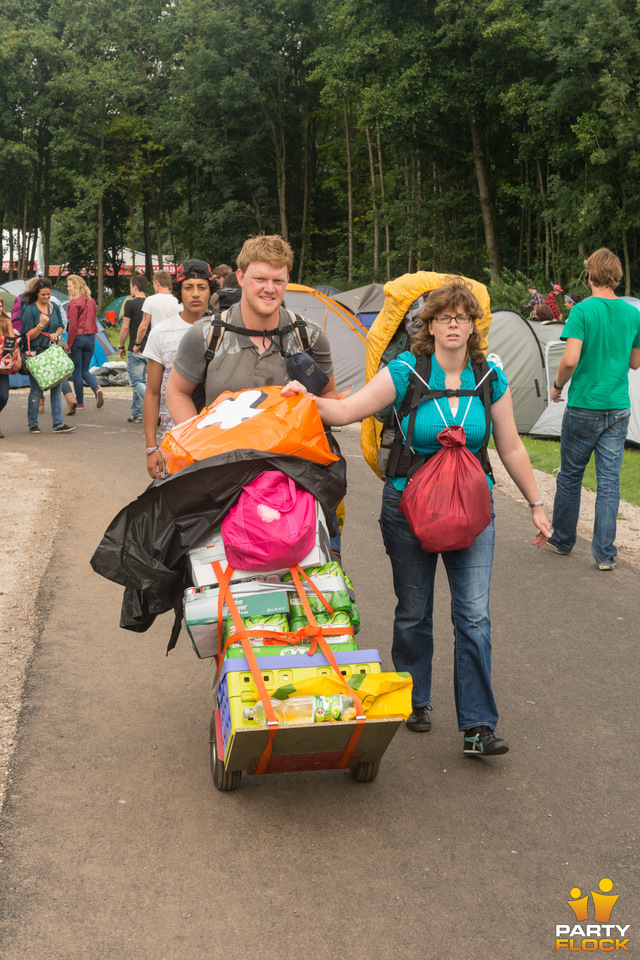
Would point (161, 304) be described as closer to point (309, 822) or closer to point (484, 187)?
point (309, 822)

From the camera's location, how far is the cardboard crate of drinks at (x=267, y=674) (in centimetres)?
310

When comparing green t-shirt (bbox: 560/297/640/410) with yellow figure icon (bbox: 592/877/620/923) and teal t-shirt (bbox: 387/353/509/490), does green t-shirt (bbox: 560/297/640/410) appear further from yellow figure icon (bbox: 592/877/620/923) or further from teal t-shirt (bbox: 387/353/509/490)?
yellow figure icon (bbox: 592/877/620/923)

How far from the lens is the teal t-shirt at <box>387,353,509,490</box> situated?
3.86 m

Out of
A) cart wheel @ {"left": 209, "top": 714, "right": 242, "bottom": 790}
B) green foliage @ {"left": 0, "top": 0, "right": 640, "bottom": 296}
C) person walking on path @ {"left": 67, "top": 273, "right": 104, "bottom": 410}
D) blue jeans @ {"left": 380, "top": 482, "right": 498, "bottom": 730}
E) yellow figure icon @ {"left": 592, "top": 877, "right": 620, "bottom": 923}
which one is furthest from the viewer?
green foliage @ {"left": 0, "top": 0, "right": 640, "bottom": 296}

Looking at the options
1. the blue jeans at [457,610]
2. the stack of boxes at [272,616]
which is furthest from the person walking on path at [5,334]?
the stack of boxes at [272,616]

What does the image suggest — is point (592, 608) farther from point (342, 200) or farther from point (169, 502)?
point (342, 200)

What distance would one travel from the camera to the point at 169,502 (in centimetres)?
371

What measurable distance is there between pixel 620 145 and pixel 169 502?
884 inches

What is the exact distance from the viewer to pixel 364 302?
1908 cm

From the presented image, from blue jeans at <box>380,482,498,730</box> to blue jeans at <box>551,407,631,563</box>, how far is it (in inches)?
127

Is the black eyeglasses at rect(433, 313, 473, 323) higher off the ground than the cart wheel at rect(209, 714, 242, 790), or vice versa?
the black eyeglasses at rect(433, 313, 473, 323)

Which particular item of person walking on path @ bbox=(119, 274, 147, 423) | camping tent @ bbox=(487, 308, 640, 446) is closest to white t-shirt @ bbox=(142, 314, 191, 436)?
person walking on path @ bbox=(119, 274, 147, 423)

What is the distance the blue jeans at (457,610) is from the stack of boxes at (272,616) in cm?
44

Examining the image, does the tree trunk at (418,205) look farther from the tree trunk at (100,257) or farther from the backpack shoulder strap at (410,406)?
the backpack shoulder strap at (410,406)
